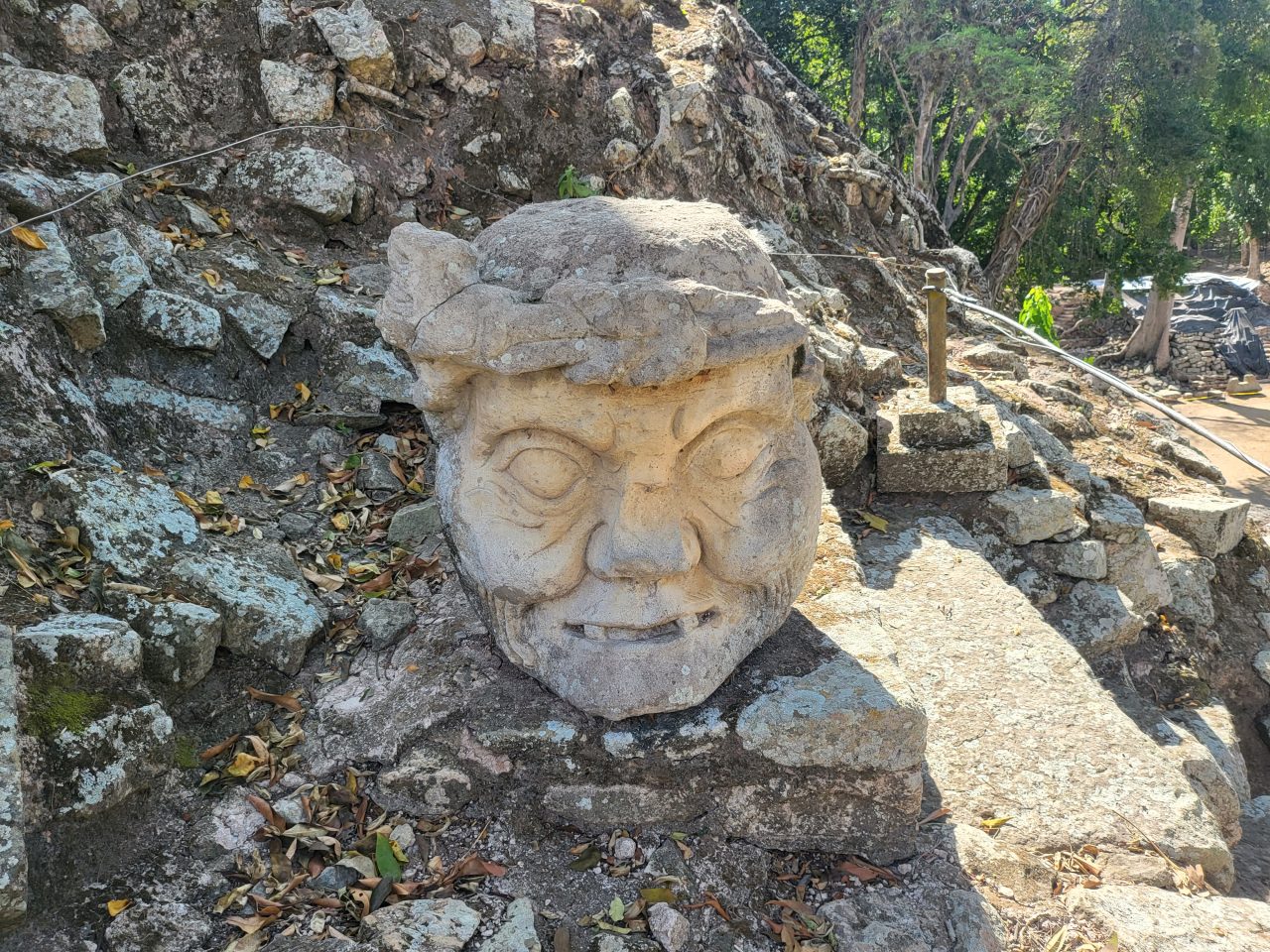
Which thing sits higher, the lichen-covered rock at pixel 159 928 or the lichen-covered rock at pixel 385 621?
the lichen-covered rock at pixel 385 621

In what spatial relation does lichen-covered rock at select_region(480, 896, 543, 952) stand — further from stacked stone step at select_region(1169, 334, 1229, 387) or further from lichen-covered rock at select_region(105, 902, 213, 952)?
stacked stone step at select_region(1169, 334, 1229, 387)

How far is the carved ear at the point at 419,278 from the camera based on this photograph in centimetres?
218

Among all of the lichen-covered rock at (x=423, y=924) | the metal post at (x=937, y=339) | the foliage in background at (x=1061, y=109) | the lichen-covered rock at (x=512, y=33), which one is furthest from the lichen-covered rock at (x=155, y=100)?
the foliage in background at (x=1061, y=109)

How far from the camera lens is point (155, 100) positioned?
4.82 meters

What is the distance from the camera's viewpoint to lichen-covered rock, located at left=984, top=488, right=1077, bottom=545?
449 cm

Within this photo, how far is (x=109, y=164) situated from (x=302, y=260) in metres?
0.92

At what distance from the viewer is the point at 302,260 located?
4676 mm

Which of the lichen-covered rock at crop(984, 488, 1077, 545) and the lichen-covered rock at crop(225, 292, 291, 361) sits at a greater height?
the lichen-covered rock at crop(225, 292, 291, 361)

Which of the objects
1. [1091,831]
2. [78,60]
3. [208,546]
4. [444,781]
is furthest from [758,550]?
[78,60]

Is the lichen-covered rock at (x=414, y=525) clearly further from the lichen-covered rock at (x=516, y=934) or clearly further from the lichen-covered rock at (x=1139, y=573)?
the lichen-covered rock at (x=1139, y=573)

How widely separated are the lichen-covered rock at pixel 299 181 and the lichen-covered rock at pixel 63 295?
1343 mm

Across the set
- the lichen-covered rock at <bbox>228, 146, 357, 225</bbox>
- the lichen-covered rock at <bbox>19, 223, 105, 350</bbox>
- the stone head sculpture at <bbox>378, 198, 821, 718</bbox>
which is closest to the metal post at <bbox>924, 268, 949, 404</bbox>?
the stone head sculpture at <bbox>378, 198, 821, 718</bbox>

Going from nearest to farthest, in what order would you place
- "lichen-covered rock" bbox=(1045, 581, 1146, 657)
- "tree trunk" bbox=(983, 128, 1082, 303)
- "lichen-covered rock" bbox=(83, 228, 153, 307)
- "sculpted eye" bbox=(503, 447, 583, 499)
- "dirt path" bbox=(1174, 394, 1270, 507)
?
"sculpted eye" bbox=(503, 447, 583, 499) < "lichen-covered rock" bbox=(83, 228, 153, 307) < "lichen-covered rock" bbox=(1045, 581, 1146, 657) < "dirt path" bbox=(1174, 394, 1270, 507) < "tree trunk" bbox=(983, 128, 1082, 303)

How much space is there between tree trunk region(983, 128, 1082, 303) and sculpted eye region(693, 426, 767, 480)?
35.3 ft
